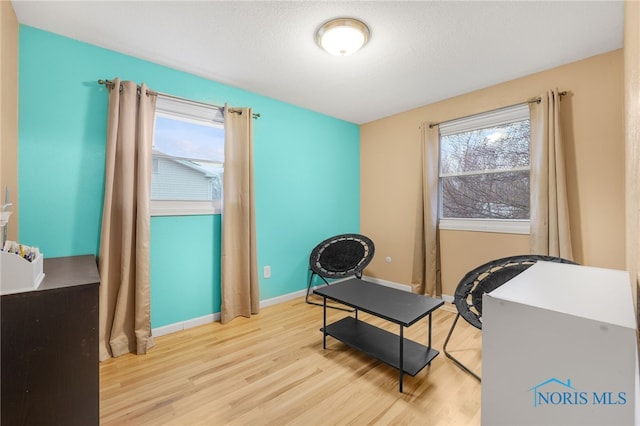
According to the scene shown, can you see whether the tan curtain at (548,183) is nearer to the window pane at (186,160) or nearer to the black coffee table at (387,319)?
the black coffee table at (387,319)

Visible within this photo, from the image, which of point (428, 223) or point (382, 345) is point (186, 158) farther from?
point (428, 223)

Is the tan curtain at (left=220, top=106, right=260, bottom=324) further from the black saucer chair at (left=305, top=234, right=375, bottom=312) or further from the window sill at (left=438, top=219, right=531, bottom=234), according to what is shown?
the window sill at (left=438, top=219, right=531, bottom=234)

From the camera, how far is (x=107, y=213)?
2.00m

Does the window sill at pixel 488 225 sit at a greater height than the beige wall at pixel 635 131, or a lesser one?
lesser

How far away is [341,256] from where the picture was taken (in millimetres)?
3271

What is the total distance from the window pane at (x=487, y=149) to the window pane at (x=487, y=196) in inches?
4.1

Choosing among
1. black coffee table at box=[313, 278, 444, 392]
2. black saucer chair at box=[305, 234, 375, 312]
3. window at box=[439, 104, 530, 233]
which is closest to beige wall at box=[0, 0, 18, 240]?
black coffee table at box=[313, 278, 444, 392]

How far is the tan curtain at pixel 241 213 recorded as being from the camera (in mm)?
2625

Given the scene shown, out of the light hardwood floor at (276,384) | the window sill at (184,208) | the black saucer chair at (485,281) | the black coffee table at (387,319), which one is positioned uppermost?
the window sill at (184,208)

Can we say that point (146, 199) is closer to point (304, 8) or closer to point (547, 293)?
point (304, 8)

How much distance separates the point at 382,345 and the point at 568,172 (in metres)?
2.19

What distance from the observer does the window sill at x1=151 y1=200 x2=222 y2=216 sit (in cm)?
233

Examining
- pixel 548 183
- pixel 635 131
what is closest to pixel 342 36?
pixel 635 131

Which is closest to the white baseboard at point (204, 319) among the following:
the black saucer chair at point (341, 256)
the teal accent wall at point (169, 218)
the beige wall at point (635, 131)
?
the teal accent wall at point (169, 218)
